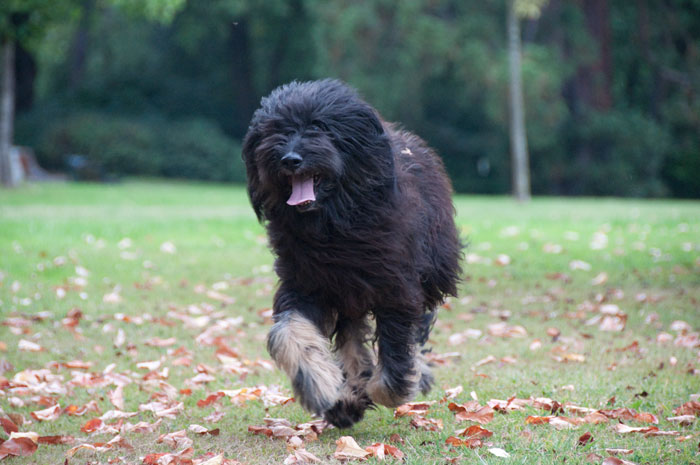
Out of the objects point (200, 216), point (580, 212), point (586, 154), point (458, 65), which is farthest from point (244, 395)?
point (586, 154)

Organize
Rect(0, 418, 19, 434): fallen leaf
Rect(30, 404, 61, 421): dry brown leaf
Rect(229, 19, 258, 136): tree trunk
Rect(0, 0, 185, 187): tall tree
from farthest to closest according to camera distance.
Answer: Rect(229, 19, 258, 136): tree trunk < Rect(0, 0, 185, 187): tall tree < Rect(30, 404, 61, 421): dry brown leaf < Rect(0, 418, 19, 434): fallen leaf

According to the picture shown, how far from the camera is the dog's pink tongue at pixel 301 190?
4258 mm

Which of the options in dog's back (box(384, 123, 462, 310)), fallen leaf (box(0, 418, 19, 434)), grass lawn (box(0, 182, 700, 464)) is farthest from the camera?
dog's back (box(384, 123, 462, 310))

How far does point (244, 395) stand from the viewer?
5.36 metres

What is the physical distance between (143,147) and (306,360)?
3410cm

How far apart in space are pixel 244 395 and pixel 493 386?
1.61 metres

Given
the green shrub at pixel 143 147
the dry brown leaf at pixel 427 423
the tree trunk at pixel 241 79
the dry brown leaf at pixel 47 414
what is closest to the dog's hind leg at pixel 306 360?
the dry brown leaf at pixel 427 423


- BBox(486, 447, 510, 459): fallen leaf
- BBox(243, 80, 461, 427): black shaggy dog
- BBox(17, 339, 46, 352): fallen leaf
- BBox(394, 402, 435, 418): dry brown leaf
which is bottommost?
BBox(394, 402, 435, 418): dry brown leaf

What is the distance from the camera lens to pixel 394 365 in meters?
4.63

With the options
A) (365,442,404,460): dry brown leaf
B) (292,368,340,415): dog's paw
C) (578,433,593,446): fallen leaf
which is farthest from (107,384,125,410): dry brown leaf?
(578,433,593,446): fallen leaf

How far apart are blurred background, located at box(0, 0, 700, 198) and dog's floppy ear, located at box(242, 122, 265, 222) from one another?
2742 centimetres

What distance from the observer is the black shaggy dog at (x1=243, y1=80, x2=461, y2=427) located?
432 cm

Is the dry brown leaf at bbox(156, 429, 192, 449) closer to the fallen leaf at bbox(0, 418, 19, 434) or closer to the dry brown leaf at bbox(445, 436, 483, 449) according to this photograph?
the fallen leaf at bbox(0, 418, 19, 434)

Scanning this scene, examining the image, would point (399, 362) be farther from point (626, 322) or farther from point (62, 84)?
point (62, 84)
